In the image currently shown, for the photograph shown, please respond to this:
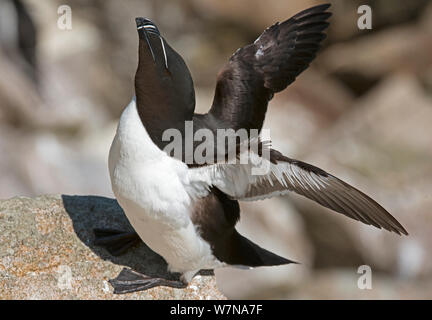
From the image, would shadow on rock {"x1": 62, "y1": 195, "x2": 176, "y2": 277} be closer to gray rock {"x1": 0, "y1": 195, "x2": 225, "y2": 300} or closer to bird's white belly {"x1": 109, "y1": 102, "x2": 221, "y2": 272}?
gray rock {"x1": 0, "y1": 195, "x2": 225, "y2": 300}

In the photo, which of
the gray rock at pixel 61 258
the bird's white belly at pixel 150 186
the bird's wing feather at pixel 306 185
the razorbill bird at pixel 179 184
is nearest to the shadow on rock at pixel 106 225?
the gray rock at pixel 61 258

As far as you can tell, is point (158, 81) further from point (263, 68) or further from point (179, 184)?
point (263, 68)

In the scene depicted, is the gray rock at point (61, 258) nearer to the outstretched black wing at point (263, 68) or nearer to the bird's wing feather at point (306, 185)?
the bird's wing feather at point (306, 185)

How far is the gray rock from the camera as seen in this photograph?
13.8ft

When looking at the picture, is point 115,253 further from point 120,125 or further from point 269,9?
point 269,9

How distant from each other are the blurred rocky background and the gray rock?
11.2ft

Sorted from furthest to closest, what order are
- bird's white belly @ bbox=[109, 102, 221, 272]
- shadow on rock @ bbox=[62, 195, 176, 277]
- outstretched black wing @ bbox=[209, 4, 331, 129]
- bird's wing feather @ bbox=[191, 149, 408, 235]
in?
outstretched black wing @ bbox=[209, 4, 331, 129] < shadow on rock @ bbox=[62, 195, 176, 277] < bird's white belly @ bbox=[109, 102, 221, 272] < bird's wing feather @ bbox=[191, 149, 408, 235]

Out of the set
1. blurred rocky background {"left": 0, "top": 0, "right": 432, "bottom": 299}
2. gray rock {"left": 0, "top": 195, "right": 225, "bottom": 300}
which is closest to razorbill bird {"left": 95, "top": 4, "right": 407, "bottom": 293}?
gray rock {"left": 0, "top": 195, "right": 225, "bottom": 300}

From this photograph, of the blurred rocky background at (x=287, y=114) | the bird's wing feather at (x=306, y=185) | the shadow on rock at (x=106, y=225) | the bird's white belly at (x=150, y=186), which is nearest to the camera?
the bird's wing feather at (x=306, y=185)

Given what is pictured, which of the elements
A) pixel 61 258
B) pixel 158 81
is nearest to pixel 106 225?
pixel 61 258

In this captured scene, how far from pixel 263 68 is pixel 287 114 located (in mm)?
8002

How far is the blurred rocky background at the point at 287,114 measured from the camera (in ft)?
29.5

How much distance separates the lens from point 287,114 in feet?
42.1

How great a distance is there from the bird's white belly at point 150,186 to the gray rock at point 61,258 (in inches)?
18.5
